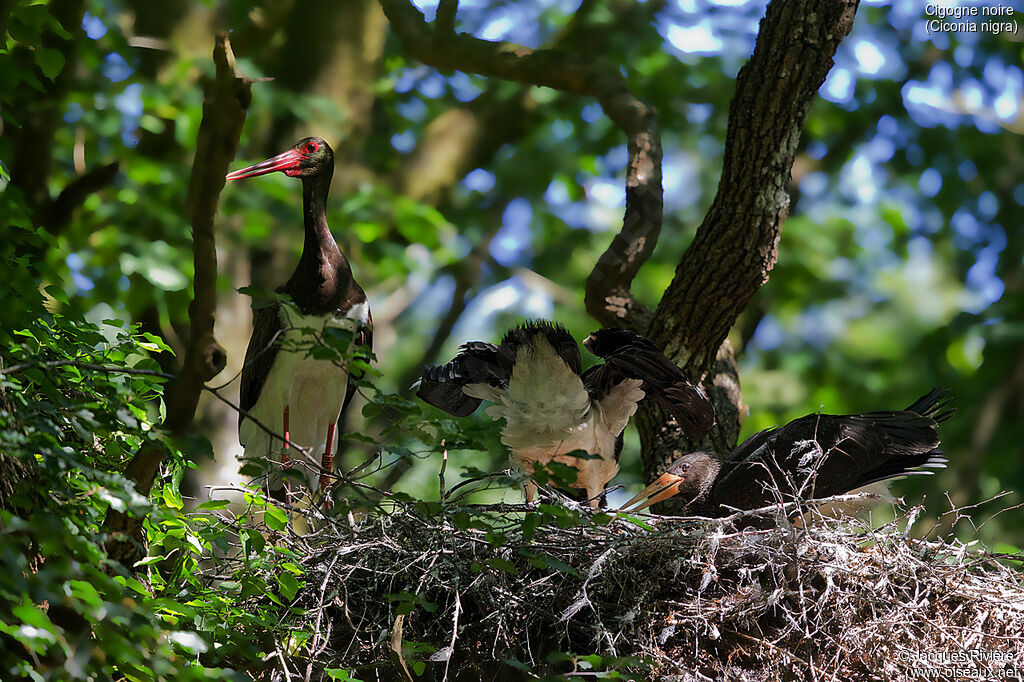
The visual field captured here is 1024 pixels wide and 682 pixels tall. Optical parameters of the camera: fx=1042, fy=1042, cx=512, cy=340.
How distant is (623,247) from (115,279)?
2.65 metres

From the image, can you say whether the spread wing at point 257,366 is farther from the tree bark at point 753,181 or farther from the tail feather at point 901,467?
the tail feather at point 901,467

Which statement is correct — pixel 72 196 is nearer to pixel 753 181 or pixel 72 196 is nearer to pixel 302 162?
pixel 302 162

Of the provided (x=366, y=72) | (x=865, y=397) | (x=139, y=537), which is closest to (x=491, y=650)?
(x=139, y=537)

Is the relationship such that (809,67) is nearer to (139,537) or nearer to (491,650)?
(491,650)

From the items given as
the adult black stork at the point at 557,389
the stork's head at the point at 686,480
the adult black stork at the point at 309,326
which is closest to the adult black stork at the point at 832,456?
the stork's head at the point at 686,480

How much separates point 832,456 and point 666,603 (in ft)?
3.74

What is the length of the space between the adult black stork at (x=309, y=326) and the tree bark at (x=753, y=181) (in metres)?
1.35

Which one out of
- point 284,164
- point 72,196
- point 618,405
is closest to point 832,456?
point 618,405

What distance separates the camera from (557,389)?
4.19 m

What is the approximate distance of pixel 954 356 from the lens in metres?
8.42

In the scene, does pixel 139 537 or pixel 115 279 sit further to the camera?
pixel 115 279

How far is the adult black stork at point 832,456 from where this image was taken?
377 centimetres

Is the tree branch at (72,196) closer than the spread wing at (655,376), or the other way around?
the spread wing at (655,376)

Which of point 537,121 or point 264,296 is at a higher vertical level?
point 537,121
